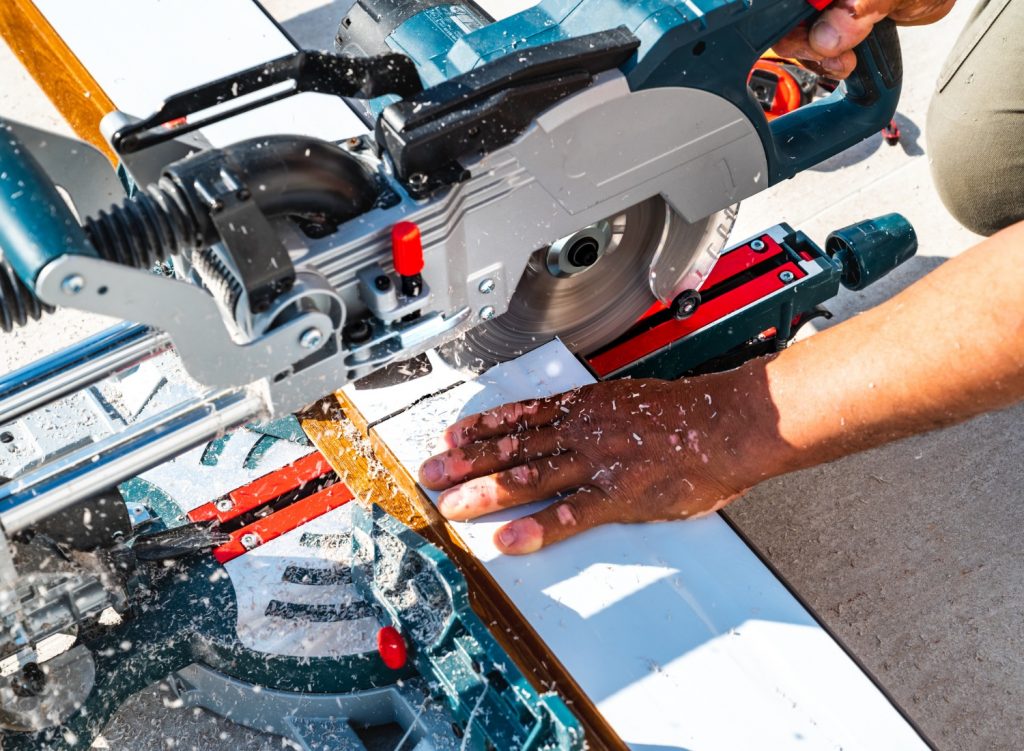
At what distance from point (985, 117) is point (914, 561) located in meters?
1.12

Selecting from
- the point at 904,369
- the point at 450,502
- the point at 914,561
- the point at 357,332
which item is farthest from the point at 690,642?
the point at 914,561

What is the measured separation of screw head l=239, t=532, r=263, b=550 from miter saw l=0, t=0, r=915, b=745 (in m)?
0.05

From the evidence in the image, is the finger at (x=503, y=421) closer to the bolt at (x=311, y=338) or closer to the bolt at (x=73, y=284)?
the bolt at (x=311, y=338)

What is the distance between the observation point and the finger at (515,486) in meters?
1.78

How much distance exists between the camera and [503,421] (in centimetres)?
190

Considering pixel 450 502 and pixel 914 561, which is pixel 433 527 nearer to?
pixel 450 502

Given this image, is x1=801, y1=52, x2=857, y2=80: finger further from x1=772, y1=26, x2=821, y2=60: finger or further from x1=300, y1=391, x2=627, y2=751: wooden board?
x1=300, y1=391, x2=627, y2=751: wooden board

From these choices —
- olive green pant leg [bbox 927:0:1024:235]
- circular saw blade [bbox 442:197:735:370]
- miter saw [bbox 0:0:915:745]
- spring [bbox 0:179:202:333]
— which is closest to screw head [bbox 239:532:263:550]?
miter saw [bbox 0:0:915:745]

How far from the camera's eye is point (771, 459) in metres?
1.85

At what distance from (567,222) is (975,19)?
1625mm

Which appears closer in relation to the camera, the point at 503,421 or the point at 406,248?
the point at 406,248

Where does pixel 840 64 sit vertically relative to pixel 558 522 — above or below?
above

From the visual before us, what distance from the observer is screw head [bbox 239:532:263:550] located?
196 cm

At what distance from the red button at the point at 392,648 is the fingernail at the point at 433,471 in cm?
26
